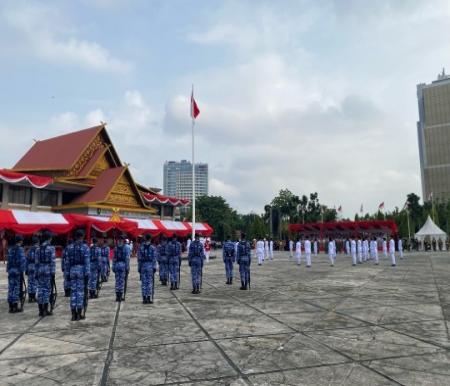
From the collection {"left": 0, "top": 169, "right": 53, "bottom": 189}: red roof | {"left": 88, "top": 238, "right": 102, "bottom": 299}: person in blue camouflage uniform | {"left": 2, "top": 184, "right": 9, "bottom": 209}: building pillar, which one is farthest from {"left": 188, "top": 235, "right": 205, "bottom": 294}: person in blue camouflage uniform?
{"left": 2, "top": 184, "right": 9, "bottom": 209}: building pillar

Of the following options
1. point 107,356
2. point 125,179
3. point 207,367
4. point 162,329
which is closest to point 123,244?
point 162,329

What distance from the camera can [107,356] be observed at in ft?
15.9

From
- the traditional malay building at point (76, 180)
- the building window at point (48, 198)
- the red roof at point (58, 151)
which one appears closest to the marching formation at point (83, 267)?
the traditional malay building at point (76, 180)

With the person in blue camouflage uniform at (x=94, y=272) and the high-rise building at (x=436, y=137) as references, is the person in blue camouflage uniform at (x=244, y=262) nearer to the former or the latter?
the person in blue camouflage uniform at (x=94, y=272)

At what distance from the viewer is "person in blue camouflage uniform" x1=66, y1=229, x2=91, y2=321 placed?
7113 mm

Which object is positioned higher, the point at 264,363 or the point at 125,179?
the point at 125,179

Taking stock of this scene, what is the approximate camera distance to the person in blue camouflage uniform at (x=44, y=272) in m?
7.47

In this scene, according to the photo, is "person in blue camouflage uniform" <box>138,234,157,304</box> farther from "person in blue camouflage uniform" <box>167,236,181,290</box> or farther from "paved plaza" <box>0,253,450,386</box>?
"person in blue camouflage uniform" <box>167,236,181,290</box>

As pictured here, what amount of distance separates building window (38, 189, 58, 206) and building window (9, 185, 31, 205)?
4.49 feet

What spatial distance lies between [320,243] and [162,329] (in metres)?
41.4

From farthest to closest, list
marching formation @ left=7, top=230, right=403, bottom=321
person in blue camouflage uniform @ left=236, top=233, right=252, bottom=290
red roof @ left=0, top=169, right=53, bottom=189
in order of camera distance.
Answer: red roof @ left=0, top=169, right=53, bottom=189
person in blue camouflage uniform @ left=236, top=233, right=252, bottom=290
marching formation @ left=7, top=230, right=403, bottom=321

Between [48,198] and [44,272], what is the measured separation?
3143 centimetres

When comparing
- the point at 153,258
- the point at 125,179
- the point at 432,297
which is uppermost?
the point at 125,179

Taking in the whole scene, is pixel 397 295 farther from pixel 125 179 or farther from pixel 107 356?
pixel 125 179
